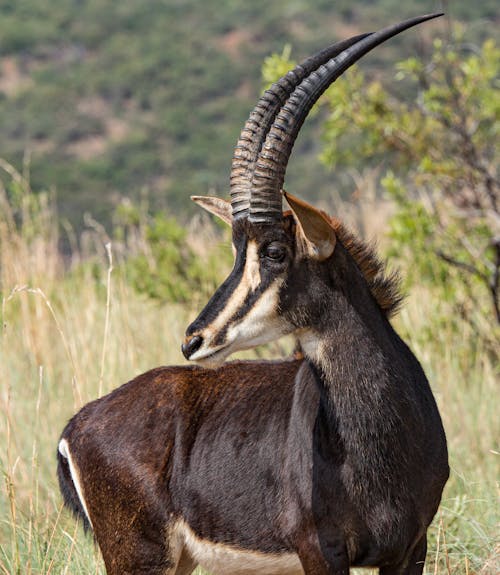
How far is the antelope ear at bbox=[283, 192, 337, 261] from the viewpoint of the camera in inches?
134

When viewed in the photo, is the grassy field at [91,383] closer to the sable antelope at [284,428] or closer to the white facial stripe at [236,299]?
the sable antelope at [284,428]

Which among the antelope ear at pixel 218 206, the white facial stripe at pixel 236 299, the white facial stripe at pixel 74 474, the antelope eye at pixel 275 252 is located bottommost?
the white facial stripe at pixel 74 474

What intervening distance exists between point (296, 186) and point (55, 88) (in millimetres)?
13611

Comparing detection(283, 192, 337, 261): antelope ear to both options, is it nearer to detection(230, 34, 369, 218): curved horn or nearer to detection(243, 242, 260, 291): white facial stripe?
detection(243, 242, 260, 291): white facial stripe

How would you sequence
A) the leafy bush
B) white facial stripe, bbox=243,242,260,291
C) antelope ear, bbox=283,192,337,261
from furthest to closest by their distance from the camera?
1. the leafy bush
2. white facial stripe, bbox=243,242,260,291
3. antelope ear, bbox=283,192,337,261

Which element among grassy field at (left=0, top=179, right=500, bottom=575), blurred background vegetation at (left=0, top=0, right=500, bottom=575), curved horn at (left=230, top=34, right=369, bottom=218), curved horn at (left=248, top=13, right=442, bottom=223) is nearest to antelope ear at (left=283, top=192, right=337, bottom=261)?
curved horn at (left=248, top=13, right=442, bottom=223)

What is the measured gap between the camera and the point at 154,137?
38.2 metres

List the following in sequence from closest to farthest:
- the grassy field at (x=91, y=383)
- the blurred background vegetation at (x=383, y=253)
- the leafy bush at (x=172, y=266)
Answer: the grassy field at (x=91, y=383) < the blurred background vegetation at (x=383, y=253) < the leafy bush at (x=172, y=266)

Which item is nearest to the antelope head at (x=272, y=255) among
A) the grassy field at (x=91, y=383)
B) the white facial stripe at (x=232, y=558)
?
the white facial stripe at (x=232, y=558)

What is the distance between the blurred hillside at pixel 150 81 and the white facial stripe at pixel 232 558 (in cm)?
2543

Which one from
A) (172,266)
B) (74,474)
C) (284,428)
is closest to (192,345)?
(284,428)

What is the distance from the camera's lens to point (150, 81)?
41.4 m

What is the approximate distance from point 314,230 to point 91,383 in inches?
141

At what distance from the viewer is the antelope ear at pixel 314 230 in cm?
340
